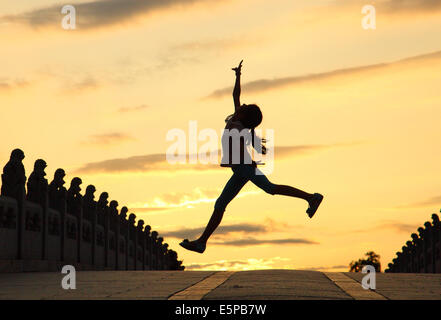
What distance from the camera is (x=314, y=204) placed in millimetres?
13406

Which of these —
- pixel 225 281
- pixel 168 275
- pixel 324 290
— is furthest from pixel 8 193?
pixel 324 290

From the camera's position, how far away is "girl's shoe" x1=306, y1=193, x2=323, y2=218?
1341cm

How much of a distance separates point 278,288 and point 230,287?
2.82 feet

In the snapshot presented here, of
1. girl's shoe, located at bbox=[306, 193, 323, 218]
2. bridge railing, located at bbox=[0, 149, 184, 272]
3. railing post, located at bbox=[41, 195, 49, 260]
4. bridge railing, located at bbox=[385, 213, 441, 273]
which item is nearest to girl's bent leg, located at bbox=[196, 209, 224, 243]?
girl's shoe, located at bbox=[306, 193, 323, 218]

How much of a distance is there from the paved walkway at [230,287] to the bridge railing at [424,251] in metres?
30.6

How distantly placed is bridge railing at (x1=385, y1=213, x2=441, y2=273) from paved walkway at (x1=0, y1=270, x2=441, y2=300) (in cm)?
3058

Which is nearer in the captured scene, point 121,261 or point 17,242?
point 17,242

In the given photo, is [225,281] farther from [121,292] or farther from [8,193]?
[8,193]

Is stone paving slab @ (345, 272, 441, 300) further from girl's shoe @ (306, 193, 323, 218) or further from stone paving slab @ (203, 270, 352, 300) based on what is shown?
girl's shoe @ (306, 193, 323, 218)

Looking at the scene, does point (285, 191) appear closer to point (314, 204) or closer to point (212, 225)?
point (314, 204)

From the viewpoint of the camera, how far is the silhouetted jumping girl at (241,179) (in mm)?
12469

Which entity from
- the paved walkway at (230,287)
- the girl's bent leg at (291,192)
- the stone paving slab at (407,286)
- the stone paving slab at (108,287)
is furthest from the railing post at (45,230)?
the girl's bent leg at (291,192)
